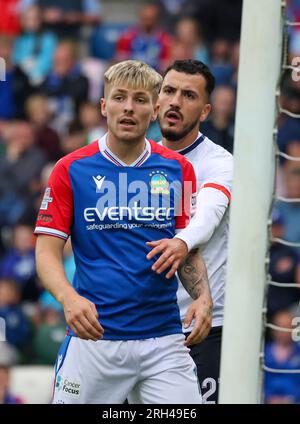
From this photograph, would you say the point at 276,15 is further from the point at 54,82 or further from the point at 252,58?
the point at 54,82

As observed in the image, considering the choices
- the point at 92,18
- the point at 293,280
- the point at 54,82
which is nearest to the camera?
the point at 293,280

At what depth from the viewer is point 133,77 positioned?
5.21 m

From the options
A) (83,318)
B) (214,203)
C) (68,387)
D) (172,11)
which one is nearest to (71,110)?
(172,11)

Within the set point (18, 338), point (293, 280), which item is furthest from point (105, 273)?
point (18, 338)

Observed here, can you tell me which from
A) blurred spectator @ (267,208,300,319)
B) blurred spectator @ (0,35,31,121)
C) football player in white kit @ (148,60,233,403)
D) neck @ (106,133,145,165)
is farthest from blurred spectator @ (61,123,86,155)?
neck @ (106,133,145,165)

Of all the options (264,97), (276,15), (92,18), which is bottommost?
(264,97)

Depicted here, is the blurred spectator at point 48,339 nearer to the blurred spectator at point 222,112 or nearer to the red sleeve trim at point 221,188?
the blurred spectator at point 222,112

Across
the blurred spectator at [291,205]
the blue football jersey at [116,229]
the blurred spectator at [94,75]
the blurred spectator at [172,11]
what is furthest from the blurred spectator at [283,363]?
the blurred spectator at [172,11]

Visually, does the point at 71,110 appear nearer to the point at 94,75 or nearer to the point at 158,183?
the point at 94,75

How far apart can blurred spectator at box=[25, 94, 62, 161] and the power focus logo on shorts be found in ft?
21.5

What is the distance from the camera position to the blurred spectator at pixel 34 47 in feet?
42.4

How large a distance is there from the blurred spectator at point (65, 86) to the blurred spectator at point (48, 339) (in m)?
2.50

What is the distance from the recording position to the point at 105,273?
516 cm

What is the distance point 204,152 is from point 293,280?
315cm
